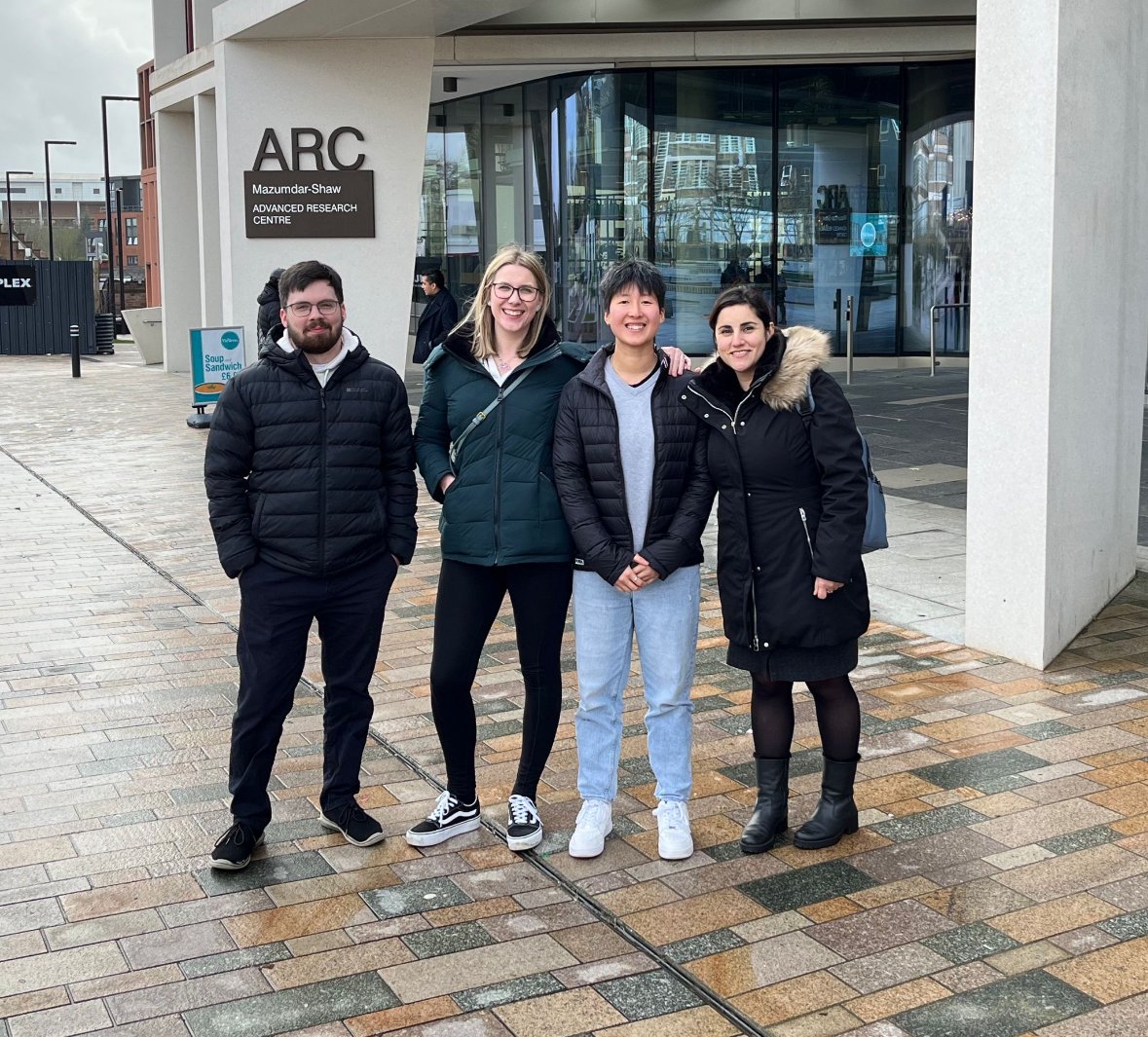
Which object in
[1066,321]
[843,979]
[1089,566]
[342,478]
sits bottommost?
[843,979]

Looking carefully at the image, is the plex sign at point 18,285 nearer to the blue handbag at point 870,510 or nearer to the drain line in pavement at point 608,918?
the drain line in pavement at point 608,918

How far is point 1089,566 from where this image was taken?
23.5 ft

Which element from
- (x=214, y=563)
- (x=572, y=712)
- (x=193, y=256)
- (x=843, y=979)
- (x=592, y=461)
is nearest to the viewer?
(x=843, y=979)

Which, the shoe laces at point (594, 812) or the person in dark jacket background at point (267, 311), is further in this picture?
the person in dark jacket background at point (267, 311)

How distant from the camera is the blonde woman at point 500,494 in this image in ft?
14.8

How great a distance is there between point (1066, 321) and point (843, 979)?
3753mm

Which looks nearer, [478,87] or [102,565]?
[102,565]

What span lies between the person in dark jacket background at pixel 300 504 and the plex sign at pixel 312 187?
13373 millimetres

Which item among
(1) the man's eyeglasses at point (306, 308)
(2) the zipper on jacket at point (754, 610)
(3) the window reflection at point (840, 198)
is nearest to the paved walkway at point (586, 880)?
(2) the zipper on jacket at point (754, 610)

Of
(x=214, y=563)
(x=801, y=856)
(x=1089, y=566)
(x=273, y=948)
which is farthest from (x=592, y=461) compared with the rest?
(x=214, y=563)

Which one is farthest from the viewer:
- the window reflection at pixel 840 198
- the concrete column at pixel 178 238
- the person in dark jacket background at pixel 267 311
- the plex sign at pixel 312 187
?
the concrete column at pixel 178 238

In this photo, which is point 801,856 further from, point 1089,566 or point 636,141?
point 636,141

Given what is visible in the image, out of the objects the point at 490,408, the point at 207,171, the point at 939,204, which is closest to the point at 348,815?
the point at 490,408

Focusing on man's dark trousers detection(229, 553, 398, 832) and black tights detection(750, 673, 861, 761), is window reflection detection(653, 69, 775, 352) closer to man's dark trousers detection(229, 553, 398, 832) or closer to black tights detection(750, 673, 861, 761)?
black tights detection(750, 673, 861, 761)
